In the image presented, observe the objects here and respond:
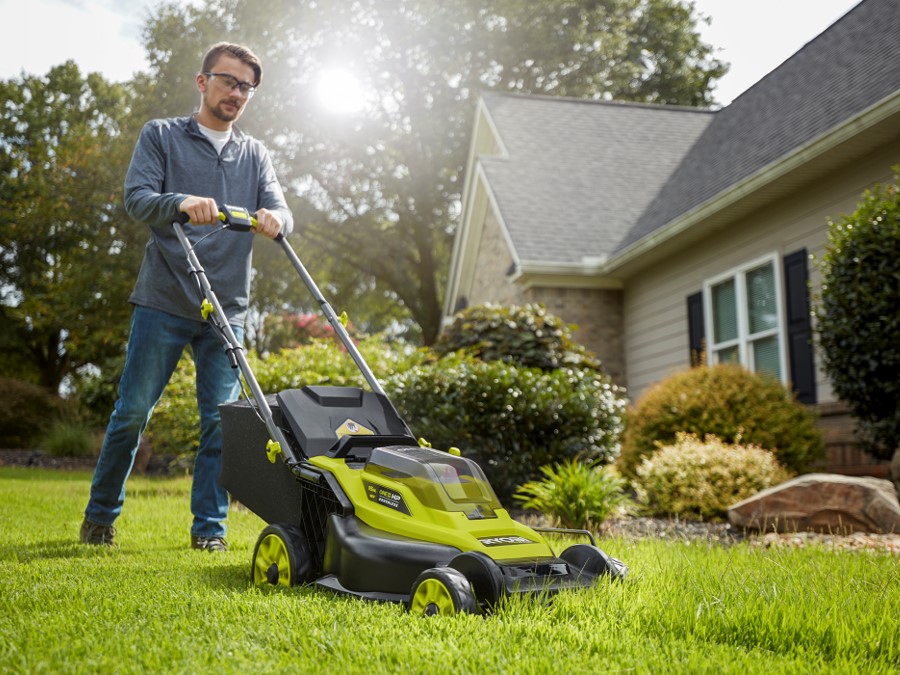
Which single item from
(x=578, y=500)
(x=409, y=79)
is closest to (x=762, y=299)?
(x=578, y=500)

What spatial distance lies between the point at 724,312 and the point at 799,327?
1603 millimetres

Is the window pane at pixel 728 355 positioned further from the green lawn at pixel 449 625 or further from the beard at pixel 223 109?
the beard at pixel 223 109

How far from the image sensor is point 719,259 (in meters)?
10.3

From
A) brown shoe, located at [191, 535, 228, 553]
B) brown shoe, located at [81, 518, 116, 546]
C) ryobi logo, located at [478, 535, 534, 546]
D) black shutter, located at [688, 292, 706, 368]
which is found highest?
black shutter, located at [688, 292, 706, 368]

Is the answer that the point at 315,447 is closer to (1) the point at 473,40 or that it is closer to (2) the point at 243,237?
(2) the point at 243,237

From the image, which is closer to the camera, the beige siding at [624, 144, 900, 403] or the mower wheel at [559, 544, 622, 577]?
the mower wheel at [559, 544, 622, 577]

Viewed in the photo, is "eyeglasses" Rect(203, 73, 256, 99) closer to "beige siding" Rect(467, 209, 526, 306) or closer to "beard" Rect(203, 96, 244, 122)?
"beard" Rect(203, 96, 244, 122)

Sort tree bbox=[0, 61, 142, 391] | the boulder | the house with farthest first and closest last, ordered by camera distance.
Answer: tree bbox=[0, 61, 142, 391], the house, the boulder

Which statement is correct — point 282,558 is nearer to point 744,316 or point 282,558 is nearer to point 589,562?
point 589,562

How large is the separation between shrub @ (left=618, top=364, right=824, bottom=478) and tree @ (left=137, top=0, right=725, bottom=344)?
47.9 feet

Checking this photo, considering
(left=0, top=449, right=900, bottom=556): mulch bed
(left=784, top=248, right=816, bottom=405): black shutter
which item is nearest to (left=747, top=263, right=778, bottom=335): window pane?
(left=784, top=248, right=816, bottom=405): black shutter

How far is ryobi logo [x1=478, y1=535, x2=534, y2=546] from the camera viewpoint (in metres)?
2.87

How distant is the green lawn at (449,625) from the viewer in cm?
218

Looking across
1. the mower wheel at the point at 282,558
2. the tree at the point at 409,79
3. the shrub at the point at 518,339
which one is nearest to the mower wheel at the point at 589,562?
the mower wheel at the point at 282,558
